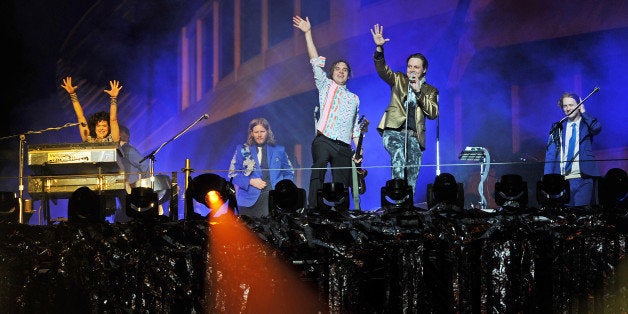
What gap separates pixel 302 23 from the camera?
752cm

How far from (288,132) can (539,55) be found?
2.83 meters

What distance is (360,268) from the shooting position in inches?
178

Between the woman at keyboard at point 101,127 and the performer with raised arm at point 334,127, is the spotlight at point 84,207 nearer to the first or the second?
the performer with raised arm at point 334,127

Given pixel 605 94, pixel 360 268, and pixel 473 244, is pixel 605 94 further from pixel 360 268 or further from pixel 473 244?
pixel 360 268

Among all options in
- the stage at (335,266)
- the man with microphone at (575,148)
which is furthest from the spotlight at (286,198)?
the man with microphone at (575,148)

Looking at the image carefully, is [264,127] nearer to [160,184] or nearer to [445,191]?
[160,184]

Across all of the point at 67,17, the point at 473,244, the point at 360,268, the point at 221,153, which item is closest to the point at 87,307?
the point at 360,268

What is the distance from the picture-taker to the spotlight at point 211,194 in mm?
4855

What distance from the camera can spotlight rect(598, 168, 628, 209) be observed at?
4633 mm

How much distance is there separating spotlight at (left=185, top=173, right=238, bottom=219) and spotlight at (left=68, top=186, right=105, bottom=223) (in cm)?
58

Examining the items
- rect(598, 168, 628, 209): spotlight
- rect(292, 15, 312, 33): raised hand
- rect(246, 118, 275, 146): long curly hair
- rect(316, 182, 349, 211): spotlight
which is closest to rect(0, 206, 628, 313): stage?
rect(598, 168, 628, 209): spotlight

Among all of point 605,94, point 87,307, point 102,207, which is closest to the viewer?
point 87,307

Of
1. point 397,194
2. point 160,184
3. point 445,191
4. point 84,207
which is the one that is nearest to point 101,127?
point 160,184

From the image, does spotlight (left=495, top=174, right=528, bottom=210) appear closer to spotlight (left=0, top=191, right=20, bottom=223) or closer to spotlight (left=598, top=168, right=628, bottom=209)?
spotlight (left=598, top=168, right=628, bottom=209)
